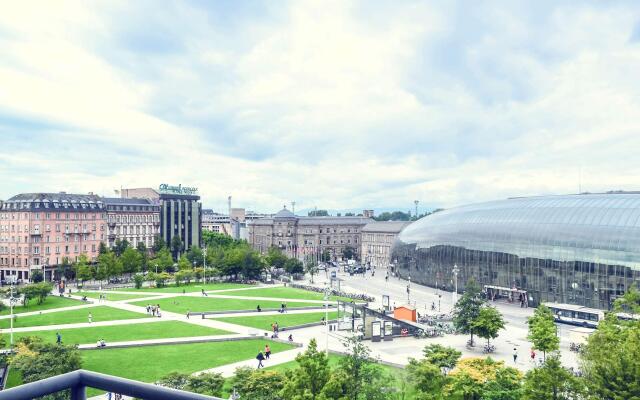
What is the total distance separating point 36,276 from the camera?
96.2 meters

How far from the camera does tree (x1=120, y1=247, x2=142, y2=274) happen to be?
326 ft

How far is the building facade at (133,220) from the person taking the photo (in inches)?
4916

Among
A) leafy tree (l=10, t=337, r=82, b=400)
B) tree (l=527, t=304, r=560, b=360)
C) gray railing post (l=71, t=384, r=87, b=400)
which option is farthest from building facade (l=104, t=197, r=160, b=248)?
gray railing post (l=71, t=384, r=87, b=400)

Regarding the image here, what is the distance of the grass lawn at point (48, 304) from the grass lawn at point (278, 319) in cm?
2498

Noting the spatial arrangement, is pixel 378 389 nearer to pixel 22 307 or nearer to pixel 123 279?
pixel 22 307

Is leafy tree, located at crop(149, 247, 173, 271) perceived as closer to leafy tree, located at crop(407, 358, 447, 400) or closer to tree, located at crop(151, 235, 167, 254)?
tree, located at crop(151, 235, 167, 254)

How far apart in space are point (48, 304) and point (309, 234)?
10719 centimetres

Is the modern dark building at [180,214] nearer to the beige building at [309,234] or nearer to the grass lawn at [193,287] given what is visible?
the beige building at [309,234]

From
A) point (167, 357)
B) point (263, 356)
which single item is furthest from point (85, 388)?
point (167, 357)

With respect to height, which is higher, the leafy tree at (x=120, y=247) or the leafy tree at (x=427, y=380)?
the leafy tree at (x=120, y=247)

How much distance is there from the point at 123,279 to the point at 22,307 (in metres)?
36.5

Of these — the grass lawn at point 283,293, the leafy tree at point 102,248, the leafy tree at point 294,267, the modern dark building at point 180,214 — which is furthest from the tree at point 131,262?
the modern dark building at point 180,214

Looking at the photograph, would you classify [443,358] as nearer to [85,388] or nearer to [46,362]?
[46,362]

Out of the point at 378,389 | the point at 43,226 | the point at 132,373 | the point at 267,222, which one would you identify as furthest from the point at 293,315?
the point at 267,222
